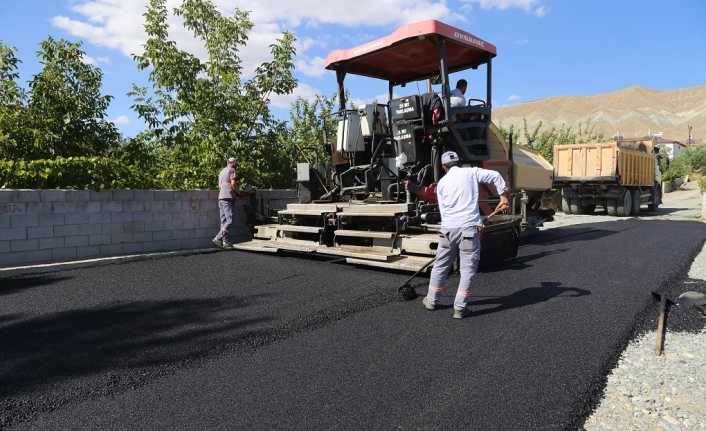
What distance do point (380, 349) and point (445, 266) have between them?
1.24 m

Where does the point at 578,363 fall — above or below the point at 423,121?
below

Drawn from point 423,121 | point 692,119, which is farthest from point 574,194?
point 692,119

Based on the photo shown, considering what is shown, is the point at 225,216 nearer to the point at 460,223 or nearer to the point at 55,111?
the point at 55,111

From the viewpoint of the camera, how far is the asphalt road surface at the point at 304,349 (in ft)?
8.21

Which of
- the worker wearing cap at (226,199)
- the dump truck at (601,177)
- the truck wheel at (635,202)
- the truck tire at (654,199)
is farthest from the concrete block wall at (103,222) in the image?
the truck tire at (654,199)

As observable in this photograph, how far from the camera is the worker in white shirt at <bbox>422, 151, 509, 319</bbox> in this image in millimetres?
4207

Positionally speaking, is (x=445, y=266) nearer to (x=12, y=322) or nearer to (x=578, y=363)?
(x=578, y=363)

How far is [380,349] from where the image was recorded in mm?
3363

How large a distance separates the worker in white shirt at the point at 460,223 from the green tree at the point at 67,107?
19.4 feet

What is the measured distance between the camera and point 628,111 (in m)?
117

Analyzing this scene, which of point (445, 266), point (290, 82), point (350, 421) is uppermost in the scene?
point (290, 82)

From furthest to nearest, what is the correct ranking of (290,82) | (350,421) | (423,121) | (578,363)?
(290,82)
(423,121)
(578,363)
(350,421)

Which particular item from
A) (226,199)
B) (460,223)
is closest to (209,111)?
(226,199)

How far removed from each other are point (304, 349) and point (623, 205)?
15.2 meters
